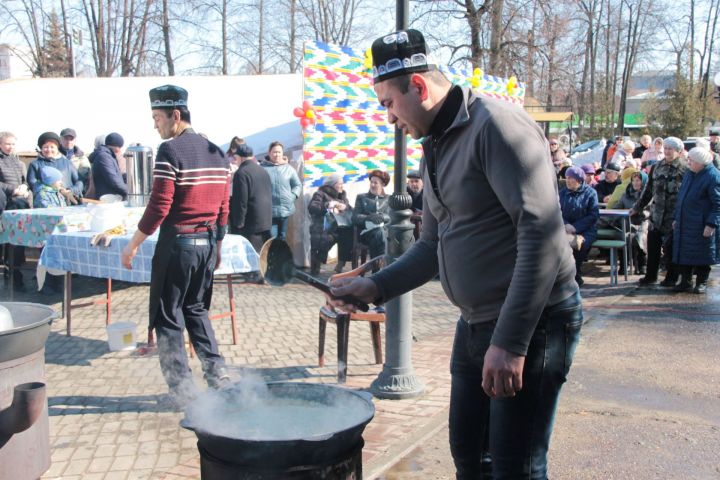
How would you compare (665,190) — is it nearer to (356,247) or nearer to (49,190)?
(356,247)

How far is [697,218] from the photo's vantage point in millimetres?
8664

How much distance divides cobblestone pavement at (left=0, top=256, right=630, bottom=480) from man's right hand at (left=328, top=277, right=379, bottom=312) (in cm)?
153

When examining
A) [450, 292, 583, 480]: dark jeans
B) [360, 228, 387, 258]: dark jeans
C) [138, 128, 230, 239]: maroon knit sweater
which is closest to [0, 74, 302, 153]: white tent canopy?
[360, 228, 387, 258]: dark jeans

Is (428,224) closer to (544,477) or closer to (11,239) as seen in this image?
(544,477)

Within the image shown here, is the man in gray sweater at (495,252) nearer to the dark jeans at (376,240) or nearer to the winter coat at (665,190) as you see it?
the dark jeans at (376,240)

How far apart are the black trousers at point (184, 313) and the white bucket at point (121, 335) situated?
1.56 metres

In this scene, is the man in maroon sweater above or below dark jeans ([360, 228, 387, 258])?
above

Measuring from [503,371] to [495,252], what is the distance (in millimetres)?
365

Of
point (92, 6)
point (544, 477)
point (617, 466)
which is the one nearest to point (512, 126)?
point (544, 477)

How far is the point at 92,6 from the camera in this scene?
29.6 metres

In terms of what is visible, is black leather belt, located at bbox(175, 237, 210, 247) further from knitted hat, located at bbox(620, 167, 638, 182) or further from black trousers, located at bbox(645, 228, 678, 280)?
knitted hat, located at bbox(620, 167, 638, 182)

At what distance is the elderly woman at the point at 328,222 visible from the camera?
10.2m

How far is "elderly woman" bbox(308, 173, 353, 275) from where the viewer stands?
1021 cm

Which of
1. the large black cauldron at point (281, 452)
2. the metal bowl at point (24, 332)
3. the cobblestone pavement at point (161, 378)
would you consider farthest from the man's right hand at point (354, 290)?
the cobblestone pavement at point (161, 378)
